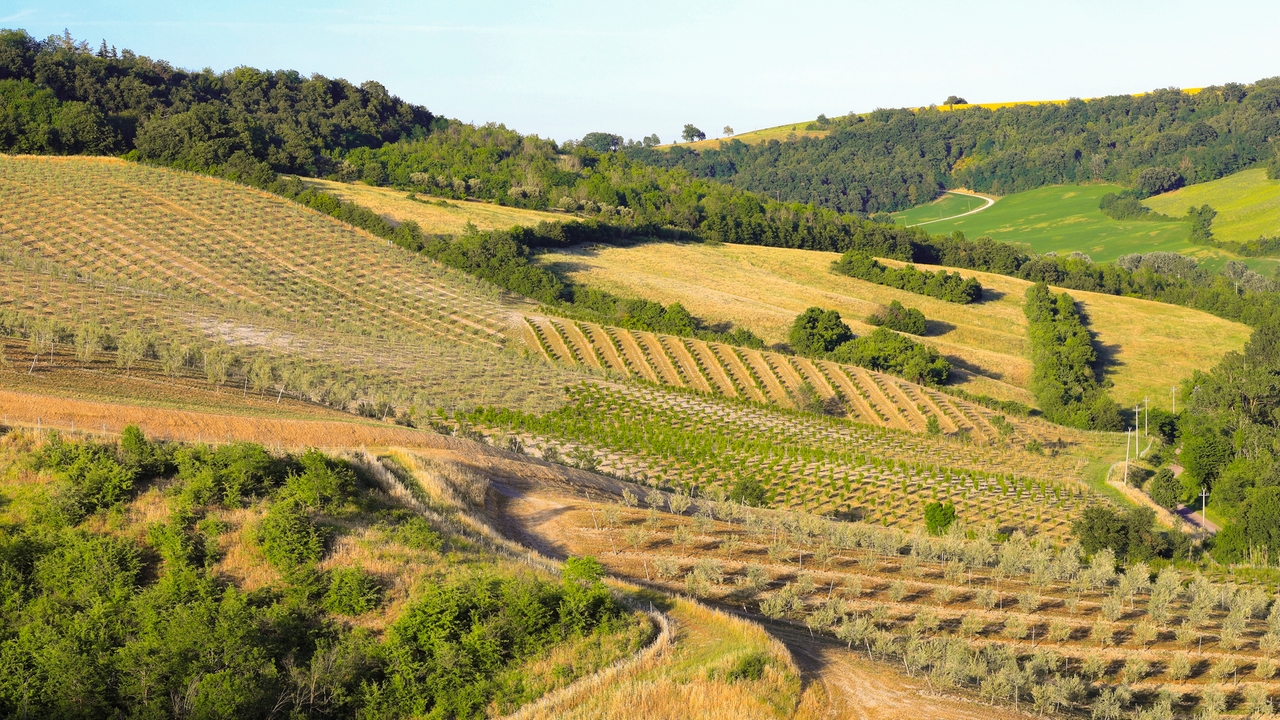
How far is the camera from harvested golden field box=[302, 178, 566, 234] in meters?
96.8

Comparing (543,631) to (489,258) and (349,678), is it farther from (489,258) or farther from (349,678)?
(489,258)

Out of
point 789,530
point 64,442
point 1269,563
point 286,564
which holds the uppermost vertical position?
point 64,442

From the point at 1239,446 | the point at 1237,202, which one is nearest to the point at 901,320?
the point at 1239,446

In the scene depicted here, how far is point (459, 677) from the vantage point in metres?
18.9

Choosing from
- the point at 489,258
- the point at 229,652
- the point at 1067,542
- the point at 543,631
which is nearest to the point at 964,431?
the point at 1067,542

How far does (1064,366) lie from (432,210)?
59.2 meters

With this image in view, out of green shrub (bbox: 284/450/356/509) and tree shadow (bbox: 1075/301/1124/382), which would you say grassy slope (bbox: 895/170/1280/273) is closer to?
tree shadow (bbox: 1075/301/1124/382)

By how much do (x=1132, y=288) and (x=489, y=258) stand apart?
218ft

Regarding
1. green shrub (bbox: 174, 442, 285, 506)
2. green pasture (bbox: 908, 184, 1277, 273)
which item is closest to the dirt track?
green shrub (bbox: 174, 442, 285, 506)

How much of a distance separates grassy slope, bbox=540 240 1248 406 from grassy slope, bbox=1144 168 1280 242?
53570mm

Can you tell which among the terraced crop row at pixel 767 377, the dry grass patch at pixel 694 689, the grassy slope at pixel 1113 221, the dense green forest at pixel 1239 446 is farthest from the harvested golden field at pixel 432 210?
the dry grass patch at pixel 694 689

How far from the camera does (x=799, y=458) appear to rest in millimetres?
53438

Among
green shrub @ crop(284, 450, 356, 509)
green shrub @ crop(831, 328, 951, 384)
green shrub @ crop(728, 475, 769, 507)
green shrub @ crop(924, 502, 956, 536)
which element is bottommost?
green shrub @ crop(924, 502, 956, 536)

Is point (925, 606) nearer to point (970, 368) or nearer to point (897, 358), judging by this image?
point (897, 358)
